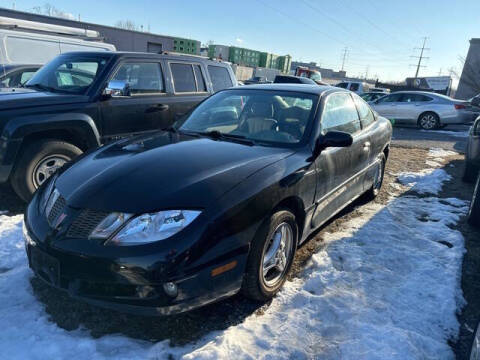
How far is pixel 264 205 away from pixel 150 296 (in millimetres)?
935

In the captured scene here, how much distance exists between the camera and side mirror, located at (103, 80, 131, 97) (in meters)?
4.22

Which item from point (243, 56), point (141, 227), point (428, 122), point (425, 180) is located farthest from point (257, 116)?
point (243, 56)

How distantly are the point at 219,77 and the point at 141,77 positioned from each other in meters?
1.61

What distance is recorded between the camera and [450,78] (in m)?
35.6

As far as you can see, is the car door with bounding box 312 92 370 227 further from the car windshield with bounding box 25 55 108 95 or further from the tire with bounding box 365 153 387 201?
the car windshield with bounding box 25 55 108 95

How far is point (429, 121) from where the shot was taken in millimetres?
14250

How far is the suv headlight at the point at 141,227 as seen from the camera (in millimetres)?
2057

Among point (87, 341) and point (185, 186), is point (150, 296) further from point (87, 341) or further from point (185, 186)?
point (185, 186)

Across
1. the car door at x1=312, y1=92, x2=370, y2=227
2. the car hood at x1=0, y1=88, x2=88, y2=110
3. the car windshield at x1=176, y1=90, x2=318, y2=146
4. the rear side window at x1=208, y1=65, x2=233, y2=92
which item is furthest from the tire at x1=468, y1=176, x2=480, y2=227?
the car hood at x1=0, y1=88, x2=88, y2=110

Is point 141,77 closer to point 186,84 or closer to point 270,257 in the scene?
point 186,84

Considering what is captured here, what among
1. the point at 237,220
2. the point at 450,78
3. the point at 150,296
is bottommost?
the point at 150,296

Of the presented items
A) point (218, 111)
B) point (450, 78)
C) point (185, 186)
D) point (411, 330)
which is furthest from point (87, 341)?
point (450, 78)

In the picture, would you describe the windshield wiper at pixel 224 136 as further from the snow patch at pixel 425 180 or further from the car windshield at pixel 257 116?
the snow patch at pixel 425 180

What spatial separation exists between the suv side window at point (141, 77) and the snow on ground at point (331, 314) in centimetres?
224
